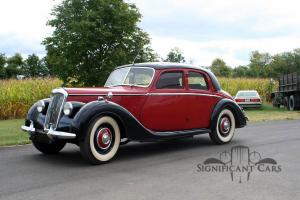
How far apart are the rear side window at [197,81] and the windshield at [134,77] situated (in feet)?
3.52

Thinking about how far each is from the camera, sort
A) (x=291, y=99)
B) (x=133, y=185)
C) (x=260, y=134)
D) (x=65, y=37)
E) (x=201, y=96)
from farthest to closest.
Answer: (x=291, y=99) < (x=65, y=37) < (x=260, y=134) < (x=201, y=96) < (x=133, y=185)

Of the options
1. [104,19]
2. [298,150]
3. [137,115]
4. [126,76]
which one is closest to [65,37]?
[104,19]

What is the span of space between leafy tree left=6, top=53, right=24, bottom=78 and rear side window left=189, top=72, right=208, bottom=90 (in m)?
A: 44.5

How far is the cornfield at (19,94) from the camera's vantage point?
1864 cm

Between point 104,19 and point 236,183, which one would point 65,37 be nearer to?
point 104,19

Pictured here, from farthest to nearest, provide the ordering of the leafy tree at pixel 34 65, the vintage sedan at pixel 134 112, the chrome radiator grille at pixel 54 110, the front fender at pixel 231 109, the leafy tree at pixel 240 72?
the leafy tree at pixel 240 72 < the leafy tree at pixel 34 65 < the front fender at pixel 231 109 < the chrome radiator grille at pixel 54 110 < the vintage sedan at pixel 134 112

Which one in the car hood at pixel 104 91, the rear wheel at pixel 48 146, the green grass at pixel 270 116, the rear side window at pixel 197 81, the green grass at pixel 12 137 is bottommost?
the green grass at pixel 270 116

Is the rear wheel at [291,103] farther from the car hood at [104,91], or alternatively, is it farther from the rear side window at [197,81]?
the car hood at [104,91]

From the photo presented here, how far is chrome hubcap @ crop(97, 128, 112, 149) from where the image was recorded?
737 centimetres

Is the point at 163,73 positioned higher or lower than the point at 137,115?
higher

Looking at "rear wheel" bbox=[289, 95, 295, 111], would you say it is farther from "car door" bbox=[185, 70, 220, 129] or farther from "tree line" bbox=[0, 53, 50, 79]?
"tree line" bbox=[0, 53, 50, 79]

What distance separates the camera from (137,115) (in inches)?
319

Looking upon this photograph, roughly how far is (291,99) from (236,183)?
69.8 ft

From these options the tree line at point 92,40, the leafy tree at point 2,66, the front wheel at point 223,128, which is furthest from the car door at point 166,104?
the leafy tree at point 2,66
